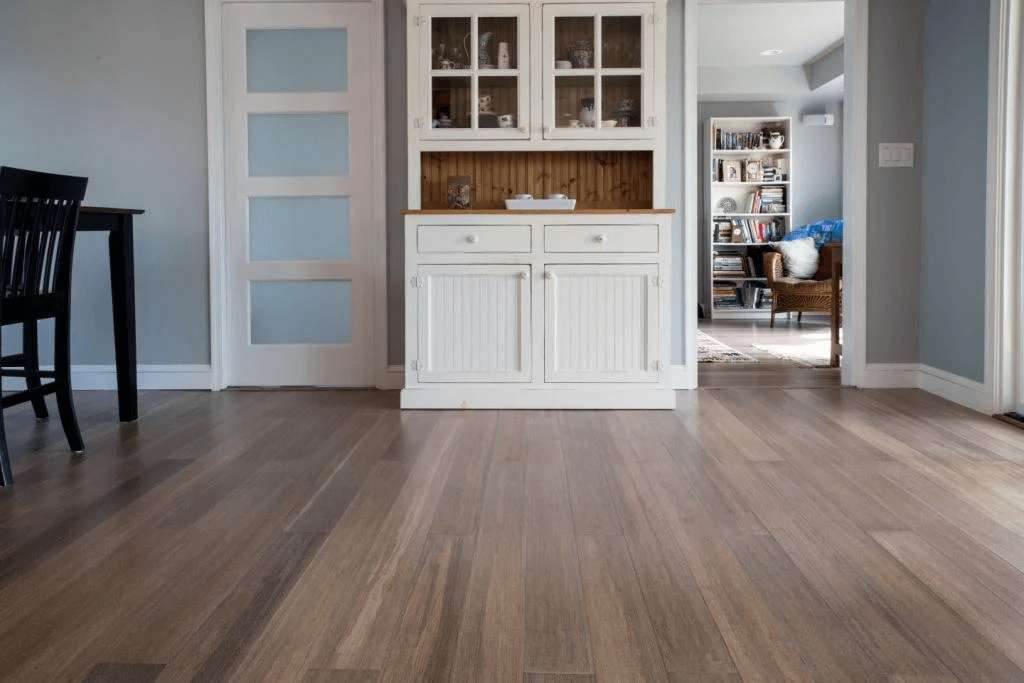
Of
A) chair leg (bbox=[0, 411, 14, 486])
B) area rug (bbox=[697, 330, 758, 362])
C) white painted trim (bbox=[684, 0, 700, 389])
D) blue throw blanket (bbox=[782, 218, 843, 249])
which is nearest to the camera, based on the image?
chair leg (bbox=[0, 411, 14, 486])

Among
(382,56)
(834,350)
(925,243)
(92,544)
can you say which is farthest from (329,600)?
(834,350)

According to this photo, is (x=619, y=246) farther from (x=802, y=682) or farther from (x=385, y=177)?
(x=802, y=682)

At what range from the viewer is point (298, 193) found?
4441mm

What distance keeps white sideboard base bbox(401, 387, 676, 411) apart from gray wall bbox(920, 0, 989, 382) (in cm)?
135

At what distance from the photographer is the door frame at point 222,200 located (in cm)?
437

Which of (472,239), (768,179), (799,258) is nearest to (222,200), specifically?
(472,239)

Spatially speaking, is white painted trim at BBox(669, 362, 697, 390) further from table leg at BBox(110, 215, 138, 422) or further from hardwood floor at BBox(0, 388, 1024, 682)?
table leg at BBox(110, 215, 138, 422)

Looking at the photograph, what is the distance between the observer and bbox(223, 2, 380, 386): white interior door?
173 inches

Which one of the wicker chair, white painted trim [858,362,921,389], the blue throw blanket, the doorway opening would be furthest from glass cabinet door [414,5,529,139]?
the blue throw blanket

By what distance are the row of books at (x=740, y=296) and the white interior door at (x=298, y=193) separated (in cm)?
533

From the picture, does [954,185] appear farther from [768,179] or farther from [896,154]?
[768,179]

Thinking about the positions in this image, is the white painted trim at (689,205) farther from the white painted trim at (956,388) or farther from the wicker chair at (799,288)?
the wicker chair at (799,288)

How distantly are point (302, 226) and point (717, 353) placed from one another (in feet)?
9.61

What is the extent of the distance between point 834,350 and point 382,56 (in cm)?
304
